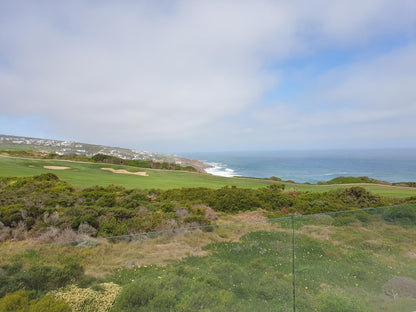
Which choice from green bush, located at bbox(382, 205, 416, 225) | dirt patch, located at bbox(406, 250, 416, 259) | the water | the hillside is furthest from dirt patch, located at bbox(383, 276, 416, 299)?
the hillside

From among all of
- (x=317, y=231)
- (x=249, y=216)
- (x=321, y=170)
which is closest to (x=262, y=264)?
(x=317, y=231)

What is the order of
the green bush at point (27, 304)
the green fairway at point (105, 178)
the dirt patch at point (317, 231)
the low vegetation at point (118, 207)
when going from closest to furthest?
the green bush at point (27, 304)
the dirt patch at point (317, 231)
the low vegetation at point (118, 207)
the green fairway at point (105, 178)

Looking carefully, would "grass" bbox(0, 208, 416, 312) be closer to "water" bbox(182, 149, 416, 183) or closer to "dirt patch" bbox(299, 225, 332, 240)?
"dirt patch" bbox(299, 225, 332, 240)

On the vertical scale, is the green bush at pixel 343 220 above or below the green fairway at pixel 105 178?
above

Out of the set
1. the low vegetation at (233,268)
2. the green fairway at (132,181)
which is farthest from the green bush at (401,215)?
the green fairway at (132,181)

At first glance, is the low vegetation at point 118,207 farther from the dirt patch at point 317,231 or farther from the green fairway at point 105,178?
the dirt patch at point 317,231

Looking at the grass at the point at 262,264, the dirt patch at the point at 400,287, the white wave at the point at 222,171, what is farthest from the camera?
the white wave at the point at 222,171

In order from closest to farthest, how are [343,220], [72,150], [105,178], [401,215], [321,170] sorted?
[343,220]
[401,215]
[105,178]
[321,170]
[72,150]

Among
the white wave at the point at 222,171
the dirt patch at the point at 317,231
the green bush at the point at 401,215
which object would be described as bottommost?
the white wave at the point at 222,171

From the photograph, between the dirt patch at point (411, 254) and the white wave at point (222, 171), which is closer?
the dirt patch at point (411, 254)

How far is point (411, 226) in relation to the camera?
4.05m

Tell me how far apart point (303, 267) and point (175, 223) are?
4.76 metres

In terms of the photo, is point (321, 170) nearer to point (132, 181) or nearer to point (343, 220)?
point (132, 181)

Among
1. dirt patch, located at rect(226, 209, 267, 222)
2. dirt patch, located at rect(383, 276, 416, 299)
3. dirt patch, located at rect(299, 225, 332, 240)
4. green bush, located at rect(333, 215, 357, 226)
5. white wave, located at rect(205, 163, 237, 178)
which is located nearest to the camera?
dirt patch, located at rect(383, 276, 416, 299)
